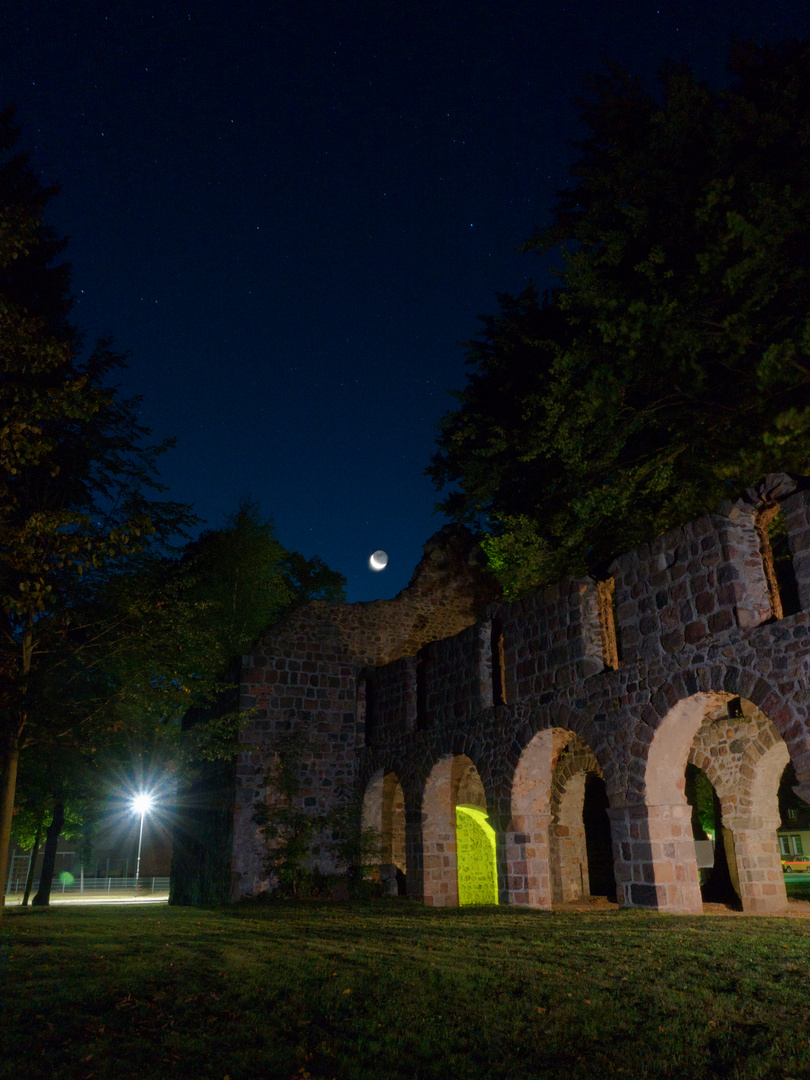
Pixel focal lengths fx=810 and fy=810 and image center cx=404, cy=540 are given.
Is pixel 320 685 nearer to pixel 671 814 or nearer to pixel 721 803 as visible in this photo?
pixel 721 803

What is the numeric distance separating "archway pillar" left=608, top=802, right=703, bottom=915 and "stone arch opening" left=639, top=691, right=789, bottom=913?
0.5 inches

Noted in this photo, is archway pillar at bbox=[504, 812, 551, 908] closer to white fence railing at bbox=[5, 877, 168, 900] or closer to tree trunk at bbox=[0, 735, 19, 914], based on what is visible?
tree trunk at bbox=[0, 735, 19, 914]

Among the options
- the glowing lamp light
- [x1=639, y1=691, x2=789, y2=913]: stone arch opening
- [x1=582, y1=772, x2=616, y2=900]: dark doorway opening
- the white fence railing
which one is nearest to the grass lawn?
[x1=639, y1=691, x2=789, y2=913]: stone arch opening

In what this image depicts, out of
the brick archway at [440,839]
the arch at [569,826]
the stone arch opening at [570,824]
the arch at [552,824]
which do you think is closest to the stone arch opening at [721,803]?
the arch at [552,824]

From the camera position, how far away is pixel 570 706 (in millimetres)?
12289

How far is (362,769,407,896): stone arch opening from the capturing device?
1719 centimetres

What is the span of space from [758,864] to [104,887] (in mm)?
36572

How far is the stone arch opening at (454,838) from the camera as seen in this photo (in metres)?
15.3

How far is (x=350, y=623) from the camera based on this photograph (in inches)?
749

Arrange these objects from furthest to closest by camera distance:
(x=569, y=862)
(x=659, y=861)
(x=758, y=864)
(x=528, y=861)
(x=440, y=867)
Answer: (x=569, y=862)
(x=440, y=867)
(x=758, y=864)
(x=528, y=861)
(x=659, y=861)

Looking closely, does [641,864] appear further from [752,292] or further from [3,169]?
[3,169]

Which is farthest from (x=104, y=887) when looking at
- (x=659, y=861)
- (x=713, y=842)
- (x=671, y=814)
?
(x=671, y=814)

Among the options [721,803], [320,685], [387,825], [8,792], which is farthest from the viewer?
[320,685]

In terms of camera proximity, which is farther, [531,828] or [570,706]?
[531,828]
